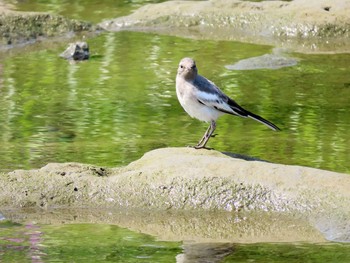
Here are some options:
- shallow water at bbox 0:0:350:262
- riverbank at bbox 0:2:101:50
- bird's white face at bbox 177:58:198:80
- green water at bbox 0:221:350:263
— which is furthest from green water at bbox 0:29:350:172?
green water at bbox 0:221:350:263

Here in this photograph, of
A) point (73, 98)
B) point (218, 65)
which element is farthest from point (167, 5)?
point (73, 98)

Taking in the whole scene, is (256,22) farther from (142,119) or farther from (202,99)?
(202,99)

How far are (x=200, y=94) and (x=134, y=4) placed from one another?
659cm

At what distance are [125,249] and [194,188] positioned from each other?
72 centimetres

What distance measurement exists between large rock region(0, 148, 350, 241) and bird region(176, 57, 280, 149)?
0.57 metres

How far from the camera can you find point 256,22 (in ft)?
40.0

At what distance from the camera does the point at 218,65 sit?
10508 mm

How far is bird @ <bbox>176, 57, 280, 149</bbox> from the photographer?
7.17 metres

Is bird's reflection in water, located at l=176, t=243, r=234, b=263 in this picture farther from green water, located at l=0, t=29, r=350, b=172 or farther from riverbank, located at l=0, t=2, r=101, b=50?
riverbank, located at l=0, t=2, r=101, b=50

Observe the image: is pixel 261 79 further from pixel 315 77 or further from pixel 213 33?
pixel 213 33

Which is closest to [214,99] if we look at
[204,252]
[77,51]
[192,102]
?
[192,102]

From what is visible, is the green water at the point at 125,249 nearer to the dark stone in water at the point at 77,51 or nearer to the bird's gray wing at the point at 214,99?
the bird's gray wing at the point at 214,99

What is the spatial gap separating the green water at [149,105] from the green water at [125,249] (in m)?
1.36

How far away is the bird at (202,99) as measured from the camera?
7172 millimetres
